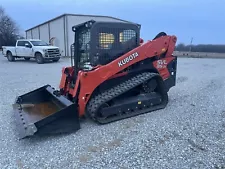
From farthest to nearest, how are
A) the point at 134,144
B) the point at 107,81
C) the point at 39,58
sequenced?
the point at 39,58 < the point at 107,81 < the point at 134,144

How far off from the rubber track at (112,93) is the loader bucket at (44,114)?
418mm

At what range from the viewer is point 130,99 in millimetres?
5211

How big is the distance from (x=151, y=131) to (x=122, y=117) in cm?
85

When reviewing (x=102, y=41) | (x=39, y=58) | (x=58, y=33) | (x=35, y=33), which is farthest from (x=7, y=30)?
(x=102, y=41)

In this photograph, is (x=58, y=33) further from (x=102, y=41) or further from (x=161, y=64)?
(x=102, y=41)

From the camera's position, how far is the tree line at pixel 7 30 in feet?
188

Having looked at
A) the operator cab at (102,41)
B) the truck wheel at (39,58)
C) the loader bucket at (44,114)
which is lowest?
the truck wheel at (39,58)

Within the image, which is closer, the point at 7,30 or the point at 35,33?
the point at 35,33

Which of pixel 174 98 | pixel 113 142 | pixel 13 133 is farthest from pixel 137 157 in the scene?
pixel 174 98

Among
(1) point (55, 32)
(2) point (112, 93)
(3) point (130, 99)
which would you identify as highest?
(1) point (55, 32)

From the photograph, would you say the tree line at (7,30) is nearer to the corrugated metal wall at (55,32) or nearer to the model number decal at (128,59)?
the corrugated metal wall at (55,32)

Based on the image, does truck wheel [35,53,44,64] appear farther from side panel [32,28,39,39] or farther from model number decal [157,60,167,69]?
side panel [32,28,39,39]

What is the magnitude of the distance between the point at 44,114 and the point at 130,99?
186 centimetres

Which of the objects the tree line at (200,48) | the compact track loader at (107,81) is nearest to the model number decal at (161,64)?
the compact track loader at (107,81)
